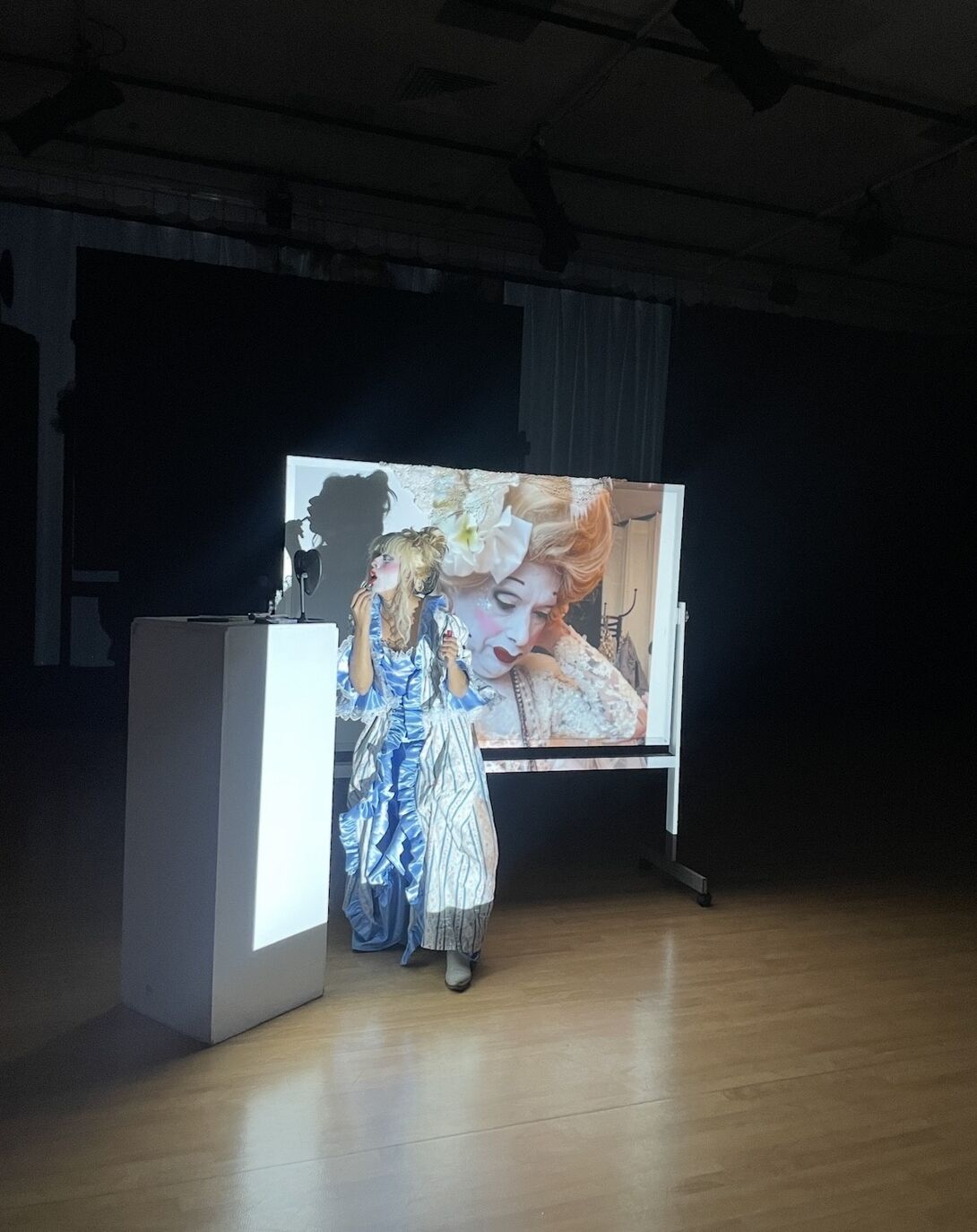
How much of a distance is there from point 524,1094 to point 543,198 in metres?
4.24

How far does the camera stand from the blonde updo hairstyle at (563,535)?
2.97m

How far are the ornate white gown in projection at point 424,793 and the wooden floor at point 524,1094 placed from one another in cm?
20

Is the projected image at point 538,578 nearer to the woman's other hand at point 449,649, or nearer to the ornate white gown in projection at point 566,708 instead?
the ornate white gown in projection at point 566,708

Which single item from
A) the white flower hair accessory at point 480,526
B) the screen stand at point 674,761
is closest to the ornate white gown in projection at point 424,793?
the white flower hair accessory at point 480,526

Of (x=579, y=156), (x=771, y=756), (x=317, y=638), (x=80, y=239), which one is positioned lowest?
(x=771, y=756)

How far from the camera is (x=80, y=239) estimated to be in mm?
5281

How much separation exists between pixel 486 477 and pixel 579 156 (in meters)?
2.69

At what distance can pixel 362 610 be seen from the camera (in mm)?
2359

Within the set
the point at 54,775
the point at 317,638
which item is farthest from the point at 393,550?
the point at 54,775

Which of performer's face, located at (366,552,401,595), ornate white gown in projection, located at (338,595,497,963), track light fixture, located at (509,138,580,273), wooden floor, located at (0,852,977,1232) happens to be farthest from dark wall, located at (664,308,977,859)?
performer's face, located at (366,552,401,595)

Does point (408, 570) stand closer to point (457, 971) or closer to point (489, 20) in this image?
point (457, 971)

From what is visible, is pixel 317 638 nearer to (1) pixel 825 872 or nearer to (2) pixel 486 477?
(2) pixel 486 477

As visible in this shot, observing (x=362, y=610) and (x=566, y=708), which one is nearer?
(x=362, y=610)

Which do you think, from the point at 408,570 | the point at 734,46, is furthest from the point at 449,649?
the point at 734,46
